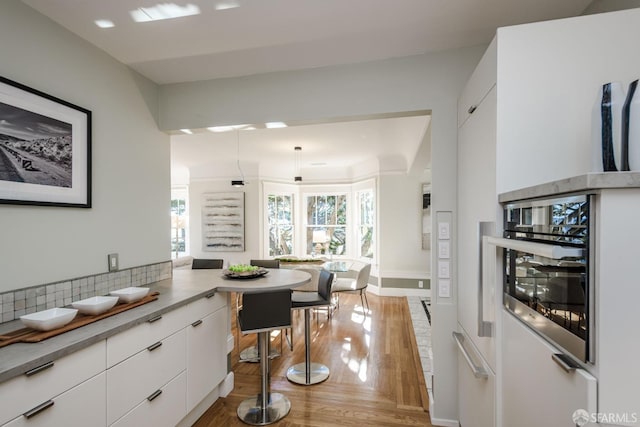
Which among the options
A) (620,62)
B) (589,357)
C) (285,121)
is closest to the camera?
(589,357)

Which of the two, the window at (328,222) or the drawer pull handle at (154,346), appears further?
the window at (328,222)

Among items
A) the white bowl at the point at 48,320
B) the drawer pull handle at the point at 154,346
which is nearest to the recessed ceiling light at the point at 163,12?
the white bowl at the point at 48,320

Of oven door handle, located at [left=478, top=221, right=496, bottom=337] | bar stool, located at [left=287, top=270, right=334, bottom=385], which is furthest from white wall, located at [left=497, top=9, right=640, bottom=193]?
bar stool, located at [left=287, top=270, right=334, bottom=385]

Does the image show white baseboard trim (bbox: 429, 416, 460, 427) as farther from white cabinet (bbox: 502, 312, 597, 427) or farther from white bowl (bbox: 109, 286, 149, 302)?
white bowl (bbox: 109, 286, 149, 302)

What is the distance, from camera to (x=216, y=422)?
2.19m

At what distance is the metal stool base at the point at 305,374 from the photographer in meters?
2.73

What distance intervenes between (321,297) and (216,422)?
1.22m

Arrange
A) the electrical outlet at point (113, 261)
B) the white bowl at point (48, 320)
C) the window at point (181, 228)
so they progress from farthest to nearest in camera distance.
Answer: the window at point (181, 228), the electrical outlet at point (113, 261), the white bowl at point (48, 320)

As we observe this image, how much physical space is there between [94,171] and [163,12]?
1.11 meters

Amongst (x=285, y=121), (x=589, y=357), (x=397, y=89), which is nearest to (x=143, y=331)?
(x=285, y=121)

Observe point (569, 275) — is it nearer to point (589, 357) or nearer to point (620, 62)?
point (589, 357)

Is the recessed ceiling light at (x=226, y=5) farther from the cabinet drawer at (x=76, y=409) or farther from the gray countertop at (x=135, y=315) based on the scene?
the cabinet drawer at (x=76, y=409)

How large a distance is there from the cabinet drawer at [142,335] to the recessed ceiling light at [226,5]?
5.80 ft

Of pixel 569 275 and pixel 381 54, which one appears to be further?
pixel 381 54
